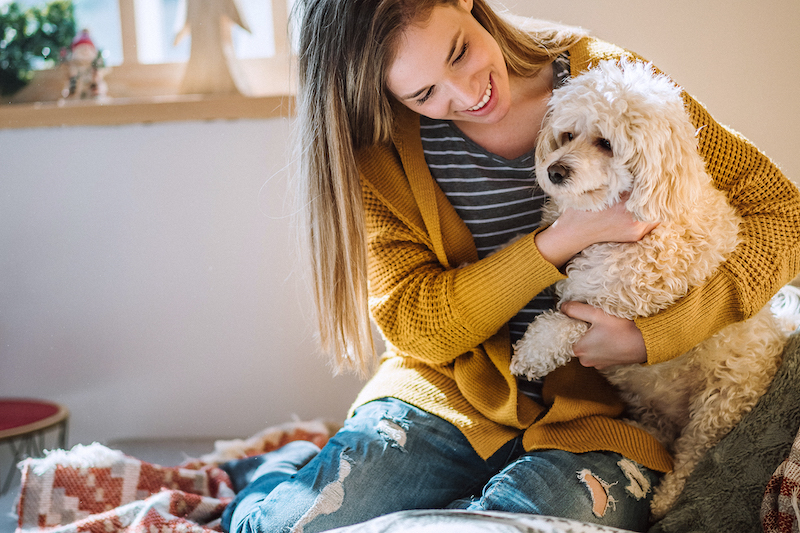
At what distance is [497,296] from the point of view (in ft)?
3.84

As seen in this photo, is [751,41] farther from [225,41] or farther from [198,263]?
[198,263]

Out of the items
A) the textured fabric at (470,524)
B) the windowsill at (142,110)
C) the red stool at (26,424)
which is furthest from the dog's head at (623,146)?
the red stool at (26,424)

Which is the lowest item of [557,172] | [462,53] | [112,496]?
[112,496]

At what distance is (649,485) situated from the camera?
3.71 feet

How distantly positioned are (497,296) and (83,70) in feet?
5.41

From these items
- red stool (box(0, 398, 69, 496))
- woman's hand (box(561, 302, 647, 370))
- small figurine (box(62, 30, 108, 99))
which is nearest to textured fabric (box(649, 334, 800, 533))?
woman's hand (box(561, 302, 647, 370))

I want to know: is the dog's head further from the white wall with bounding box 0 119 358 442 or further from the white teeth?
the white wall with bounding box 0 119 358 442

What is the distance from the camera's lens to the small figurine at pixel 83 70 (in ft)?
6.47

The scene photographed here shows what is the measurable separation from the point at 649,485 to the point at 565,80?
2.66ft

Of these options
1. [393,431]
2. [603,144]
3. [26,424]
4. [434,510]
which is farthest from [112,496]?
[603,144]

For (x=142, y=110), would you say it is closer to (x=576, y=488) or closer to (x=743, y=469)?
(x=576, y=488)

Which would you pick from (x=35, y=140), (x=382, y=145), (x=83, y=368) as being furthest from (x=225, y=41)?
(x=83, y=368)

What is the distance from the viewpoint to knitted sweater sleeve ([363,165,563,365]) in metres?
1.16

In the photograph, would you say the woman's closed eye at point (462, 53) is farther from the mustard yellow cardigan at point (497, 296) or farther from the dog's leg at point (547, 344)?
the dog's leg at point (547, 344)
